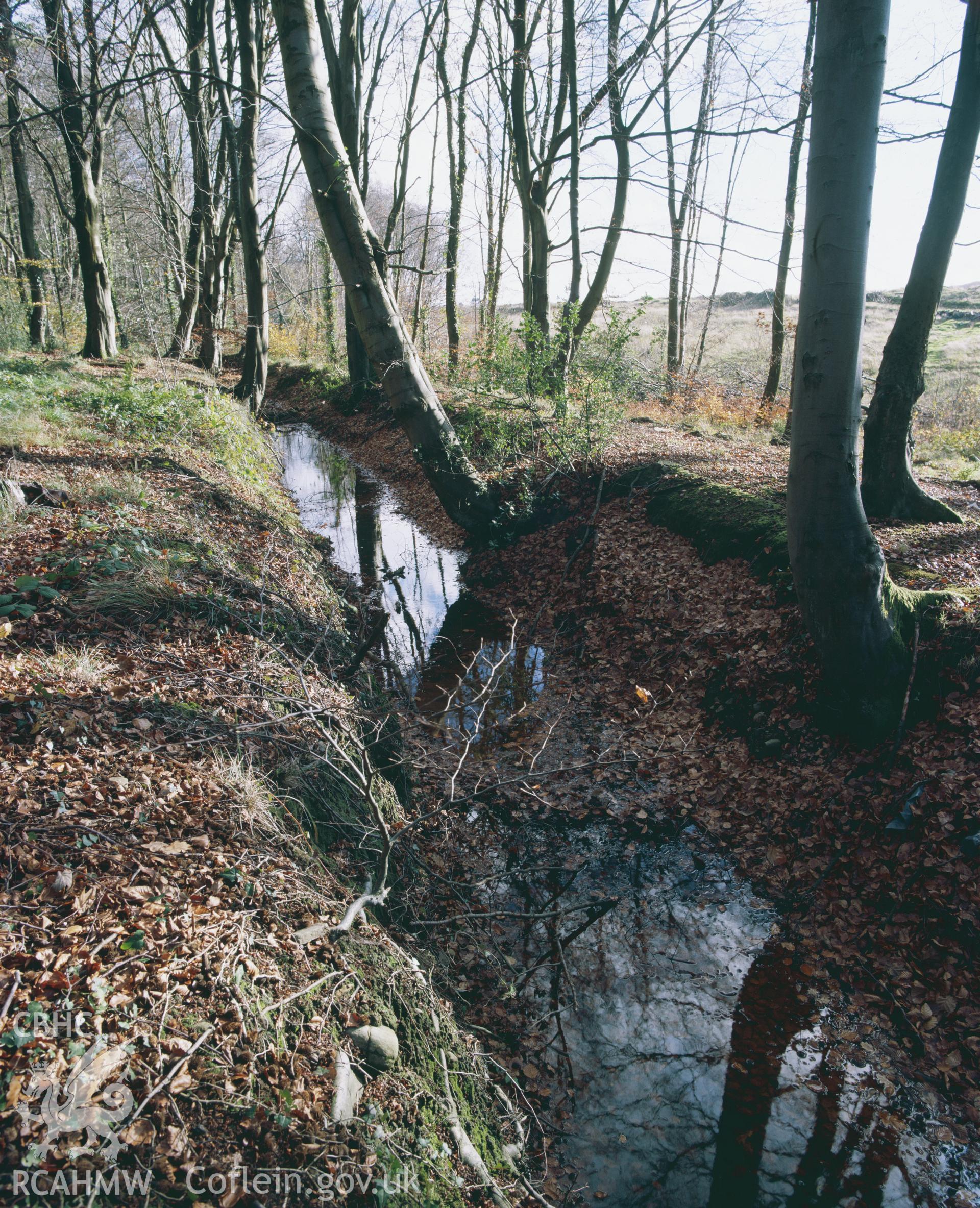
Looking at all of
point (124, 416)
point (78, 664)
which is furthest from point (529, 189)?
point (78, 664)

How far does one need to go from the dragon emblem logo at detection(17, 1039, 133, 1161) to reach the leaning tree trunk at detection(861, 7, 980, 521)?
7.63 metres

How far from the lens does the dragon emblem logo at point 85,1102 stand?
1865 millimetres

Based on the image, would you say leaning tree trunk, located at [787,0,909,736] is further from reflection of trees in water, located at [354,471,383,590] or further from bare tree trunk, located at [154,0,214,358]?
bare tree trunk, located at [154,0,214,358]

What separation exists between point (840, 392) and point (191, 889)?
4720mm

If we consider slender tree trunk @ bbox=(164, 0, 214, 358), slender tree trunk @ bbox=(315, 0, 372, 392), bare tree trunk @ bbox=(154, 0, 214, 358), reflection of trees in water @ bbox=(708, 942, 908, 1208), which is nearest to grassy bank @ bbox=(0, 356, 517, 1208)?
reflection of trees in water @ bbox=(708, 942, 908, 1208)

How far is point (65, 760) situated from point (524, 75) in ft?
47.6

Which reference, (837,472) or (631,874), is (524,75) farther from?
(631,874)

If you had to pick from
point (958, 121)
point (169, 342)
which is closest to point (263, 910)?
point (958, 121)

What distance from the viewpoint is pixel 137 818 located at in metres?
3.01

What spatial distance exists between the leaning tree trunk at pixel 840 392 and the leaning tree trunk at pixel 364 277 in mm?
5396

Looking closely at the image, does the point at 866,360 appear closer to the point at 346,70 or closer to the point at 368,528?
the point at 346,70

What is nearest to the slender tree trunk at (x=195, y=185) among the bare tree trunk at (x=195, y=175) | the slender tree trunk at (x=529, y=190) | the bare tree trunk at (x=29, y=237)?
the bare tree trunk at (x=195, y=175)

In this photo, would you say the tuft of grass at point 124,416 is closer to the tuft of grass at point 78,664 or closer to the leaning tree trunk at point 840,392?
the tuft of grass at point 78,664

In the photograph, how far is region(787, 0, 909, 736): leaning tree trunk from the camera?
396cm
